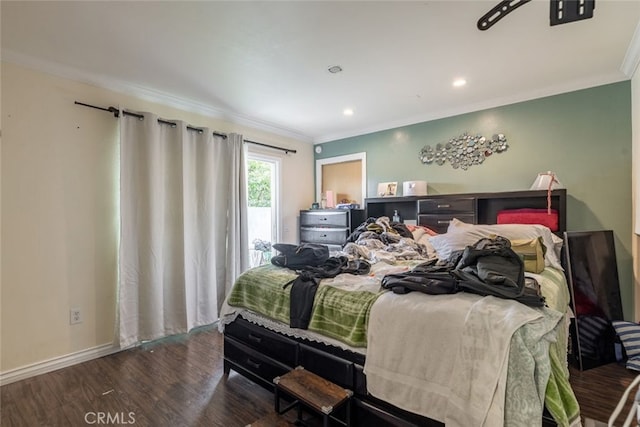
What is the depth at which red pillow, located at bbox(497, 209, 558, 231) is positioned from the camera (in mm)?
2926

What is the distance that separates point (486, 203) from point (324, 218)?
2158mm

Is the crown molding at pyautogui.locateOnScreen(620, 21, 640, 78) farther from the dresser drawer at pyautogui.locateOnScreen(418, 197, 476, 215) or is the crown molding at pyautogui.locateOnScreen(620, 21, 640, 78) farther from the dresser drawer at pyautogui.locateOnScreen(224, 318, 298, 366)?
the dresser drawer at pyautogui.locateOnScreen(224, 318, 298, 366)

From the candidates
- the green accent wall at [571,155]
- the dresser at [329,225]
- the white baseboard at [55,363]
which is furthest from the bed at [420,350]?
the dresser at [329,225]

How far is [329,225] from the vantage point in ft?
14.6

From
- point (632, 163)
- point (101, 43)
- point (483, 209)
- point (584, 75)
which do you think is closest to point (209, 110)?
point (101, 43)

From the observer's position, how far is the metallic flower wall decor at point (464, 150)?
137 inches

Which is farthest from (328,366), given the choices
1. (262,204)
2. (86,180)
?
(262,204)

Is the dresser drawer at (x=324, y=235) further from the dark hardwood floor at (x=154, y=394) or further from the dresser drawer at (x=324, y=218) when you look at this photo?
the dark hardwood floor at (x=154, y=394)

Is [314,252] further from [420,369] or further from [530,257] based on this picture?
[530,257]

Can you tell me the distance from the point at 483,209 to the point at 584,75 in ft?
5.10

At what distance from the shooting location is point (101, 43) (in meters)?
2.27

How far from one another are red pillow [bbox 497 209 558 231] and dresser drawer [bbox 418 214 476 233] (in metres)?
0.30

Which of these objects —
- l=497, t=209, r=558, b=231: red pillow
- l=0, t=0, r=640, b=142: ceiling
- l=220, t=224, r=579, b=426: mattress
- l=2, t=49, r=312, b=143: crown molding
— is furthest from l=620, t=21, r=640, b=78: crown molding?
l=2, t=49, r=312, b=143: crown molding

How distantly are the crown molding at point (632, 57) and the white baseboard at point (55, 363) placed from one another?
5.04 m
